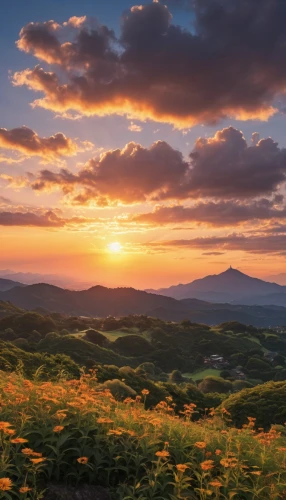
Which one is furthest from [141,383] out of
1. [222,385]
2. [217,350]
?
[217,350]

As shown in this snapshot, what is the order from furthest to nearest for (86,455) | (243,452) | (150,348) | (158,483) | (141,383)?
(150,348)
(141,383)
(243,452)
(86,455)
(158,483)

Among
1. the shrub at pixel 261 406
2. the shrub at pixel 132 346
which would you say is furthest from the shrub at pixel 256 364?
the shrub at pixel 261 406

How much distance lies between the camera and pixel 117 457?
6.55 meters

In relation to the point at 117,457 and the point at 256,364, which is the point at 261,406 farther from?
the point at 256,364

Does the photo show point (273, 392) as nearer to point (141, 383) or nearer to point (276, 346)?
point (141, 383)

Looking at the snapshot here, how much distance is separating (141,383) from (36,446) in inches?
1316

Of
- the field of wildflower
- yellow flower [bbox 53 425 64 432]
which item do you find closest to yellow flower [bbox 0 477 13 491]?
the field of wildflower

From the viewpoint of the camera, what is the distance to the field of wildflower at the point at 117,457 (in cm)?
602

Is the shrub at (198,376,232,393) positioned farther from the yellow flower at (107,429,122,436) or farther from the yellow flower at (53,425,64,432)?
the yellow flower at (53,425,64,432)

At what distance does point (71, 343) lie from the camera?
7388 cm

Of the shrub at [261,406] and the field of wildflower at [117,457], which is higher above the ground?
the field of wildflower at [117,457]

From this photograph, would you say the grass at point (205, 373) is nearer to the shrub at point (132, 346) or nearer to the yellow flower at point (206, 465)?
the shrub at point (132, 346)

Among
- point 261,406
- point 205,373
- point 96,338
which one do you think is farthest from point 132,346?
point 261,406

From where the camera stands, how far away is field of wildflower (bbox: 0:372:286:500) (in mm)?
6020
